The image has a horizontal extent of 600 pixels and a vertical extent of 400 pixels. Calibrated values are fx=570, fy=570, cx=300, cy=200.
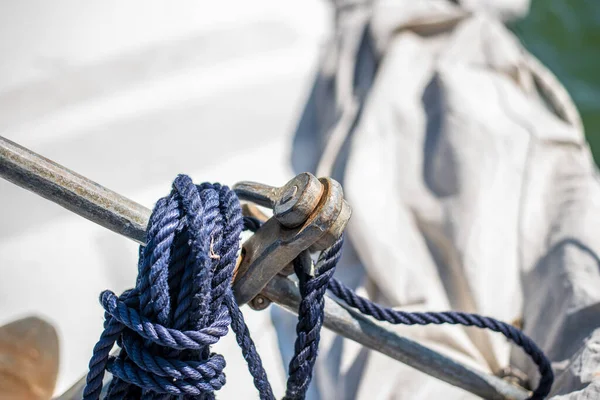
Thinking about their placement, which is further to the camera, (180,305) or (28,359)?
(28,359)

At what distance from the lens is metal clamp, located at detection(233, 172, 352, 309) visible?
0.67 metres

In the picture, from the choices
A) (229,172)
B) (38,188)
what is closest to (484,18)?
(229,172)

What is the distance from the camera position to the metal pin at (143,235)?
69cm

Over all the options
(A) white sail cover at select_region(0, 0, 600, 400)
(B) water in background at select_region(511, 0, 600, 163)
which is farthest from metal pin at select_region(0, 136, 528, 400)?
(B) water in background at select_region(511, 0, 600, 163)

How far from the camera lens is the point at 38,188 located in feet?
2.27

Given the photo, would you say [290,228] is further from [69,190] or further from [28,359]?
[28,359]

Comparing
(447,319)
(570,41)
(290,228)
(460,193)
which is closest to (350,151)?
(460,193)

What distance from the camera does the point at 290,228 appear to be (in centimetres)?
69

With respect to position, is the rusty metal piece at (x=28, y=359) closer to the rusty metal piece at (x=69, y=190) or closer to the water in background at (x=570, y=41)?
the rusty metal piece at (x=69, y=190)

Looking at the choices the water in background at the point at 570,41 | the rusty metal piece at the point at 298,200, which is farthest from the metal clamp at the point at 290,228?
the water in background at the point at 570,41

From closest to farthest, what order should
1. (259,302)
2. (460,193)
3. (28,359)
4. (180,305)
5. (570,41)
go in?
(180,305) < (259,302) < (28,359) < (460,193) < (570,41)

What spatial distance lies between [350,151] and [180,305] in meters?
0.87

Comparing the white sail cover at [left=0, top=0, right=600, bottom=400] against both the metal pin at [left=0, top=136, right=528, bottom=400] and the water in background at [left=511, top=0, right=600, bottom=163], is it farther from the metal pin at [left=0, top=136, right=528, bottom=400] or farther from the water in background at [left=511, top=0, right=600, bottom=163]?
the water in background at [left=511, top=0, right=600, bottom=163]

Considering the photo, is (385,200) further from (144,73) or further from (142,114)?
(144,73)
